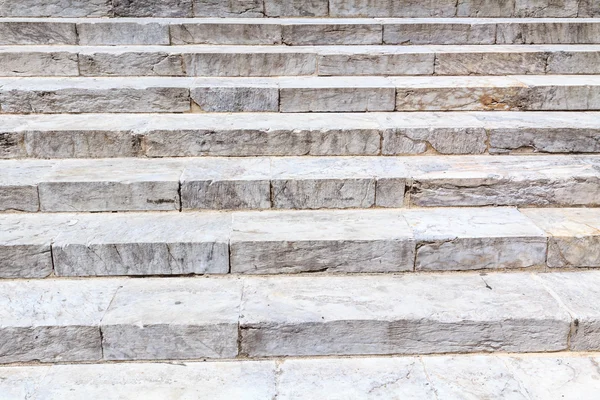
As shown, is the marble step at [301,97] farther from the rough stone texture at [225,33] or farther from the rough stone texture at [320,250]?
the rough stone texture at [320,250]

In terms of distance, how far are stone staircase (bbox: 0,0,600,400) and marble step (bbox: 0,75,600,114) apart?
19 mm

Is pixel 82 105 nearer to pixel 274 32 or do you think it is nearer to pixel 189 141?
pixel 189 141

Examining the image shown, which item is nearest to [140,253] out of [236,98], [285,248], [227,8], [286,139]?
[285,248]

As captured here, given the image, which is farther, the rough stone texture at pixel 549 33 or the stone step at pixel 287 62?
the rough stone texture at pixel 549 33

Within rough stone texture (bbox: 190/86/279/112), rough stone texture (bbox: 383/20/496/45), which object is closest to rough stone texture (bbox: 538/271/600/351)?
rough stone texture (bbox: 190/86/279/112)

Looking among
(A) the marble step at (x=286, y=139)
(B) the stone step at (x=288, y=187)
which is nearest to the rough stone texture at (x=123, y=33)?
(A) the marble step at (x=286, y=139)

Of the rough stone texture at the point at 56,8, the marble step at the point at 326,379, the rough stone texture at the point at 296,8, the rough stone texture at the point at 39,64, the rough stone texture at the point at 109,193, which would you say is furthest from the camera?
the rough stone texture at the point at 296,8

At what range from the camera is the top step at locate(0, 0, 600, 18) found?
620 cm

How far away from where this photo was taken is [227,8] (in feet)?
20.9

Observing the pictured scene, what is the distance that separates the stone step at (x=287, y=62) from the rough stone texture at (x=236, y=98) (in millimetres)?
588

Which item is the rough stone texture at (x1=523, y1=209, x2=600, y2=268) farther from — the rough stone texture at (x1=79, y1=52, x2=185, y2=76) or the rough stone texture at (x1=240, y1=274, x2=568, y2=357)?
the rough stone texture at (x1=79, y1=52, x2=185, y2=76)

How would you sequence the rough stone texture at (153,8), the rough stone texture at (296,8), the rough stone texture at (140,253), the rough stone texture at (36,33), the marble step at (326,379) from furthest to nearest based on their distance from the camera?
the rough stone texture at (296,8) → the rough stone texture at (153,8) → the rough stone texture at (36,33) → the rough stone texture at (140,253) → the marble step at (326,379)

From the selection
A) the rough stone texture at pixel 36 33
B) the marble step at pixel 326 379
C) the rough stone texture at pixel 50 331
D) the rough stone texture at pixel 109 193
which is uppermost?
the rough stone texture at pixel 36 33

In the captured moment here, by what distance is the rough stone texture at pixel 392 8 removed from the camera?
21.2ft
